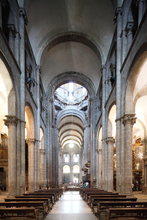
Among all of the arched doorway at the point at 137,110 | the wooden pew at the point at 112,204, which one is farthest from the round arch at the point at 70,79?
the wooden pew at the point at 112,204

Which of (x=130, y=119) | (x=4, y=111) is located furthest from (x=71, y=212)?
(x=4, y=111)

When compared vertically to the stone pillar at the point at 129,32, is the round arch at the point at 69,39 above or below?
above

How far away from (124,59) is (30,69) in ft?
30.4

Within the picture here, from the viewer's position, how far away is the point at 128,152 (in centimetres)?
1551

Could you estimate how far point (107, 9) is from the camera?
21188 mm

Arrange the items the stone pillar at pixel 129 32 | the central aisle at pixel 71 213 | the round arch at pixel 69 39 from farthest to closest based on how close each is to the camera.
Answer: the round arch at pixel 69 39
the stone pillar at pixel 129 32
the central aisle at pixel 71 213

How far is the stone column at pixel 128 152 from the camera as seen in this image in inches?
609

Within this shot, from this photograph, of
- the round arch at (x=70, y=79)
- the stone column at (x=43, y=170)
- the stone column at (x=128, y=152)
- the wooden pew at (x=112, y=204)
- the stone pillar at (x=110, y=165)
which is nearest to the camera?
the wooden pew at (x=112, y=204)

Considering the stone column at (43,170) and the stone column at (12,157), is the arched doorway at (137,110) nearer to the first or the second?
the stone column at (12,157)

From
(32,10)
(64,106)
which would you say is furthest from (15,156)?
(64,106)

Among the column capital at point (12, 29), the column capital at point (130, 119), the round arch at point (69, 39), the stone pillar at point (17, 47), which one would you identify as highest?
the round arch at point (69, 39)

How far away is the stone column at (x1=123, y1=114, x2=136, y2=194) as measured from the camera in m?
15.5

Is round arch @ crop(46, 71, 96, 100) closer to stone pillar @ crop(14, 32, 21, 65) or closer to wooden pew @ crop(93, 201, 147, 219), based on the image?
stone pillar @ crop(14, 32, 21, 65)

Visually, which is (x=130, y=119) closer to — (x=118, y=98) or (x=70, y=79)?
(x=118, y=98)
